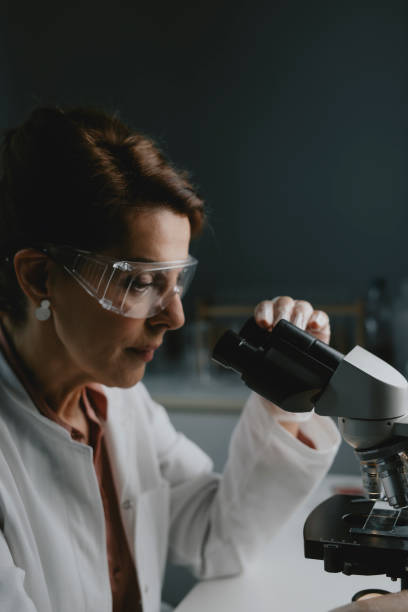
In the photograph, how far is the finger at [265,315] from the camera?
0.89 metres

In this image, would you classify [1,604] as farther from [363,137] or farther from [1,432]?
[363,137]

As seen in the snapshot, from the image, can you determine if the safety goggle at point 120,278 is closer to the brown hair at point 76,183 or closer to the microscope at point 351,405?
the brown hair at point 76,183

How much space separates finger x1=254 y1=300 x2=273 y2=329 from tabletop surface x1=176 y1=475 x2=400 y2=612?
1.64 ft

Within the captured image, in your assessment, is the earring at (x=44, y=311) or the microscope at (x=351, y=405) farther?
the earring at (x=44, y=311)

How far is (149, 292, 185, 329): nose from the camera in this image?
1.01m

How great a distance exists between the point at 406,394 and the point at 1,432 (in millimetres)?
665

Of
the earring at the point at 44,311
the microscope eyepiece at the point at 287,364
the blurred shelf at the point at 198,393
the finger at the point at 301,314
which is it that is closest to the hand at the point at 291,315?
the finger at the point at 301,314

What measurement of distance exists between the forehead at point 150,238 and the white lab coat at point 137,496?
1.05 ft

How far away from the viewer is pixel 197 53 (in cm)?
290

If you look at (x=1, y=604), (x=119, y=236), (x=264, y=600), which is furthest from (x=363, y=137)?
(x=1, y=604)

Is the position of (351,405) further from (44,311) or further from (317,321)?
(44,311)

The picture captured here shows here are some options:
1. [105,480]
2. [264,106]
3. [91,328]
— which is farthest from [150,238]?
[264,106]

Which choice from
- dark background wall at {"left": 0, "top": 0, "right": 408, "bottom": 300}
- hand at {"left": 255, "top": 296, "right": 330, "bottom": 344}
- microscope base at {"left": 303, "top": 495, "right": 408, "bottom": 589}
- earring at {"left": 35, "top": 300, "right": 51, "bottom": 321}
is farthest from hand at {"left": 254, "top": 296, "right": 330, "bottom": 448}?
dark background wall at {"left": 0, "top": 0, "right": 408, "bottom": 300}

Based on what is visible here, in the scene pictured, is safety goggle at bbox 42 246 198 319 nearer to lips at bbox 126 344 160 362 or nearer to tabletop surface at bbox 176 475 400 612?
lips at bbox 126 344 160 362
